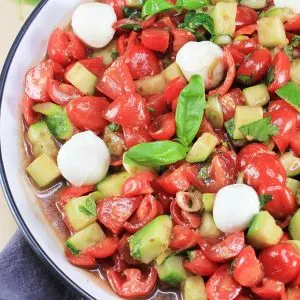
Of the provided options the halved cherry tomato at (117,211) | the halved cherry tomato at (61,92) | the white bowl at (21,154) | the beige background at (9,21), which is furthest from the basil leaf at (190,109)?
the beige background at (9,21)

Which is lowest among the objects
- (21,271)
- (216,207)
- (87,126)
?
(21,271)

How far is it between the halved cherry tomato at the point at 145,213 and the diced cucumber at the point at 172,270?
0.63 feet

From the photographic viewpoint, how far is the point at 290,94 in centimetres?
282

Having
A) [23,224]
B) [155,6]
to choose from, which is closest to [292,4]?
[155,6]

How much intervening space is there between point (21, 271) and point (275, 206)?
129 cm

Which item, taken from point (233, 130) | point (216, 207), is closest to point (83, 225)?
point (216, 207)

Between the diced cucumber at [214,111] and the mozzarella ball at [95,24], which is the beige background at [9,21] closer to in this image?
the mozzarella ball at [95,24]

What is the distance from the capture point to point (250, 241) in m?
2.63

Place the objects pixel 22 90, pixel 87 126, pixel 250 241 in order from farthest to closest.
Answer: pixel 22 90 < pixel 87 126 < pixel 250 241

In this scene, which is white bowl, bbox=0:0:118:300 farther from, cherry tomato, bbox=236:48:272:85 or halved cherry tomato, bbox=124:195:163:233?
cherry tomato, bbox=236:48:272:85

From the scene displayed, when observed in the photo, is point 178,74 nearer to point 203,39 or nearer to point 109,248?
point 203,39

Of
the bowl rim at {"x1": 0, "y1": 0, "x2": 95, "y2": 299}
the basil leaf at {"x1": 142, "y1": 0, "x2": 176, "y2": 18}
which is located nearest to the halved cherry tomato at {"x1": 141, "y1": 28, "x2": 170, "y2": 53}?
the basil leaf at {"x1": 142, "y1": 0, "x2": 176, "y2": 18}

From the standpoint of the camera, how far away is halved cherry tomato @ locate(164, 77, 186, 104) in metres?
2.95

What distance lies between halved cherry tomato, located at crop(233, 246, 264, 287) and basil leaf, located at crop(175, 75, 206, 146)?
0.58 meters
